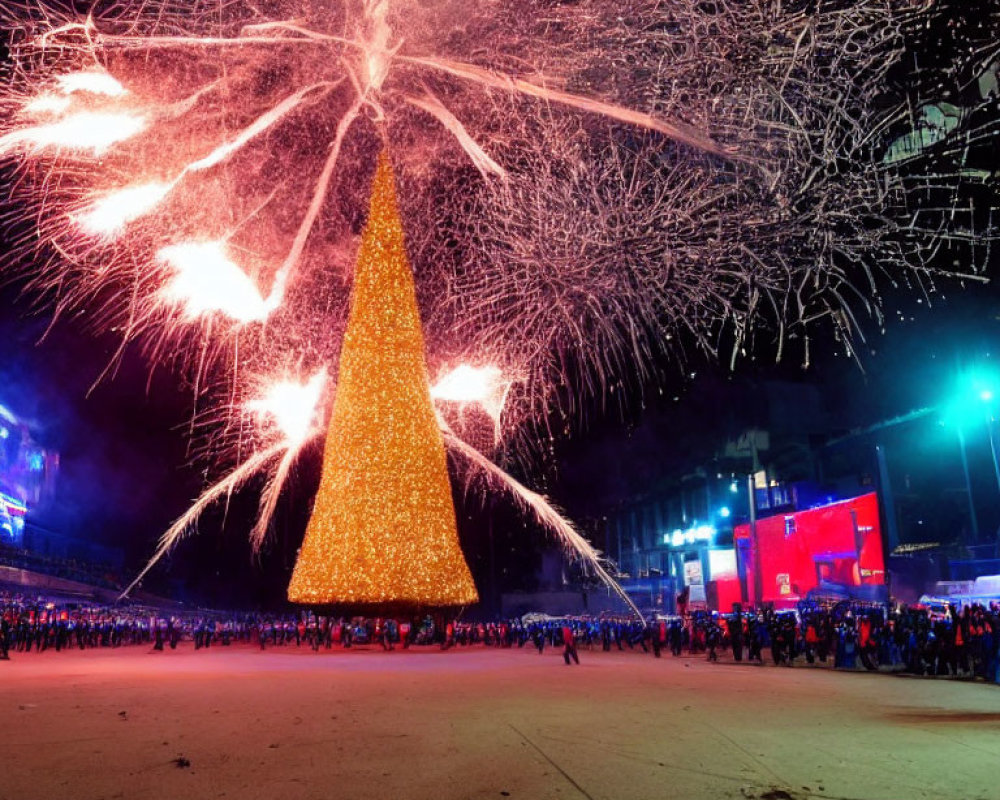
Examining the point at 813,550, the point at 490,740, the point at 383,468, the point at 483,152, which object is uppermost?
the point at 483,152

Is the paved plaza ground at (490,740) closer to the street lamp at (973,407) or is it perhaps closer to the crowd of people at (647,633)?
the crowd of people at (647,633)

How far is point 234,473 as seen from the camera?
10945 mm

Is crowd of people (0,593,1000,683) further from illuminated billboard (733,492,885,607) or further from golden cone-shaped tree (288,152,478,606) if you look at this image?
illuminated billboard (733,492,885,607)

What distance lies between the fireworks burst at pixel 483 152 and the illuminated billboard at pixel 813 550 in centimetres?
3133

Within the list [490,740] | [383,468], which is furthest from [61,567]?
[490,740]

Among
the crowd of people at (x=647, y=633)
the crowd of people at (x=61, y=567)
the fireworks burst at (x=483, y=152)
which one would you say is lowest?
the crowd of people at (x=647, y=633)

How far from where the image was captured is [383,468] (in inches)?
358

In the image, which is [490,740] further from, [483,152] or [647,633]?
[647,633]

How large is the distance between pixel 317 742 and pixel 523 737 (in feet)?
6.32

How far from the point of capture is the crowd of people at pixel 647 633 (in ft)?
54.1

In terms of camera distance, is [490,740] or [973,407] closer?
[490,740]

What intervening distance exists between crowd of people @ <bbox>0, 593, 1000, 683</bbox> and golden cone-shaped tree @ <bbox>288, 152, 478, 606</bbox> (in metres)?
2.83

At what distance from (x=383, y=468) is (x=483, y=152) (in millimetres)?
3908

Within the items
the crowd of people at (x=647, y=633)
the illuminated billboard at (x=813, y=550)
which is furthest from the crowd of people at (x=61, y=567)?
the illuminated billboard at (x=813, y=550)
